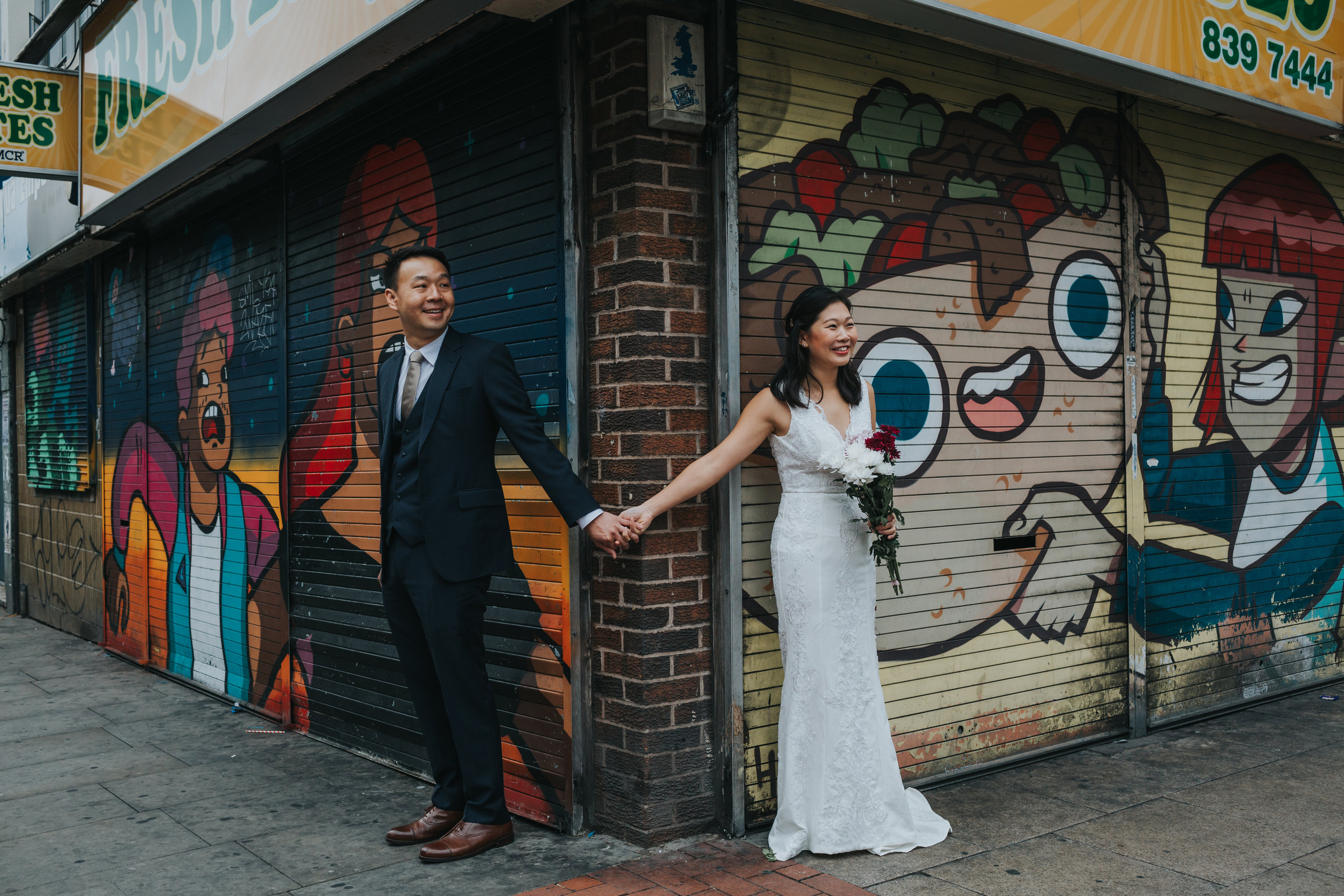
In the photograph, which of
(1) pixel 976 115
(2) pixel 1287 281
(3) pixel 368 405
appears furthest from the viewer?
(2) pixel 1287 281

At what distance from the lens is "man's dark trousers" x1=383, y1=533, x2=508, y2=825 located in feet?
13.1

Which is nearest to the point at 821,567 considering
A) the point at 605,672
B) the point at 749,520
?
the point at 749,520

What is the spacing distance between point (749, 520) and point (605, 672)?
83cm

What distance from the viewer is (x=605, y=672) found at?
4.16 m

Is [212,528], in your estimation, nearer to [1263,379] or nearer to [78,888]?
[78,888]

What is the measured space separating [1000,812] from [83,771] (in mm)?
4488

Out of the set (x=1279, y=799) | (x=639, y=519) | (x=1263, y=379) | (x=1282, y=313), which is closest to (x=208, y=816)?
(x=639, y=519)

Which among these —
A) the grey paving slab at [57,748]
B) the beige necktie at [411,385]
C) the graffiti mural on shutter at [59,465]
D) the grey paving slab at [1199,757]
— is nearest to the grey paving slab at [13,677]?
the graffiti mural on shutter at [59,465]

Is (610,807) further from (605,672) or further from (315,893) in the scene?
(315,893)

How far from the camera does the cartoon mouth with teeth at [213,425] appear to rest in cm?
700

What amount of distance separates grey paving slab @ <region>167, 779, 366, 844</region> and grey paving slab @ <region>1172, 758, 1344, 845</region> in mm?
3668

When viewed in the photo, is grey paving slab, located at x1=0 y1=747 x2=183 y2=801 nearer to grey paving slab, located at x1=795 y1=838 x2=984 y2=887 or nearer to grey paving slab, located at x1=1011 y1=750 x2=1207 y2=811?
grey paving slab, located at x1=795 y1=838 x2=984 y2=887

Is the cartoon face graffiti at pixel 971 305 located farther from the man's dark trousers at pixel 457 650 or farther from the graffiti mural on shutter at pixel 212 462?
the graffiti mural on shutter at pixel 212 462

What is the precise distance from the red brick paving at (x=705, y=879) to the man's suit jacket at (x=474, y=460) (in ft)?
3.85
